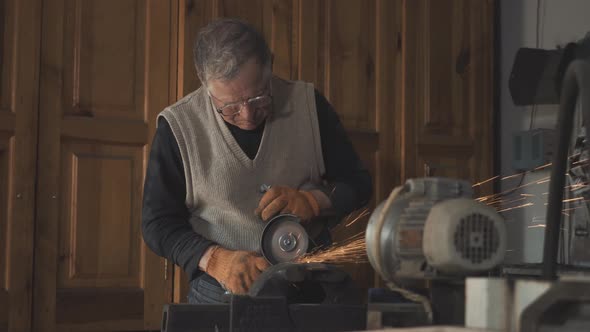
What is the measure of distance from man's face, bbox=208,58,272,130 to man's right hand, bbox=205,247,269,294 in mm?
395

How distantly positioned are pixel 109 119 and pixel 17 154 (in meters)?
0.34

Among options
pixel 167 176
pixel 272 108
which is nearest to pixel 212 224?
pixel 167 176

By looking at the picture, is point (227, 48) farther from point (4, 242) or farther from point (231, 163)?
point (4, 242)

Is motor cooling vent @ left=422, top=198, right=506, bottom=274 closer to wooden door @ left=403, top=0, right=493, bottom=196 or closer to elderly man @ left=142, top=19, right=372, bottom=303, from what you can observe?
elderly man @ left=142, top=19, right=372, bottom=303

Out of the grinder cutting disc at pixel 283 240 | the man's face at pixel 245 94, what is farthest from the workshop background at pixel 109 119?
the grinder cutting disc at pixel 283 240

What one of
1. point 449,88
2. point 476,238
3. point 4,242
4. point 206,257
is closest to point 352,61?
point 449,88

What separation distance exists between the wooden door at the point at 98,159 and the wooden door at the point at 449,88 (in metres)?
1.08

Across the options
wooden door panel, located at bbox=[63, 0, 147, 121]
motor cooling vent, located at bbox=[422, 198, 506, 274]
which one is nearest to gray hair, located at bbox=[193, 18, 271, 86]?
wooden door panel, located at bbox=[63, 0, 147, 121]

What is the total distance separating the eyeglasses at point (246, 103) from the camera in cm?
225

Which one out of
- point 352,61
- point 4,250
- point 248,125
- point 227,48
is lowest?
point 4,250

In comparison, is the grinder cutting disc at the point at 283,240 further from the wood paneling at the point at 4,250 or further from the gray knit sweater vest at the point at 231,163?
the wood paneling at the point at 4,250

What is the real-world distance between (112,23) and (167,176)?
97 cm

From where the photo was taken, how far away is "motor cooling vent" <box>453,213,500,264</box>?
1.20 metres

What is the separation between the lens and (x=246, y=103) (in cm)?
225
